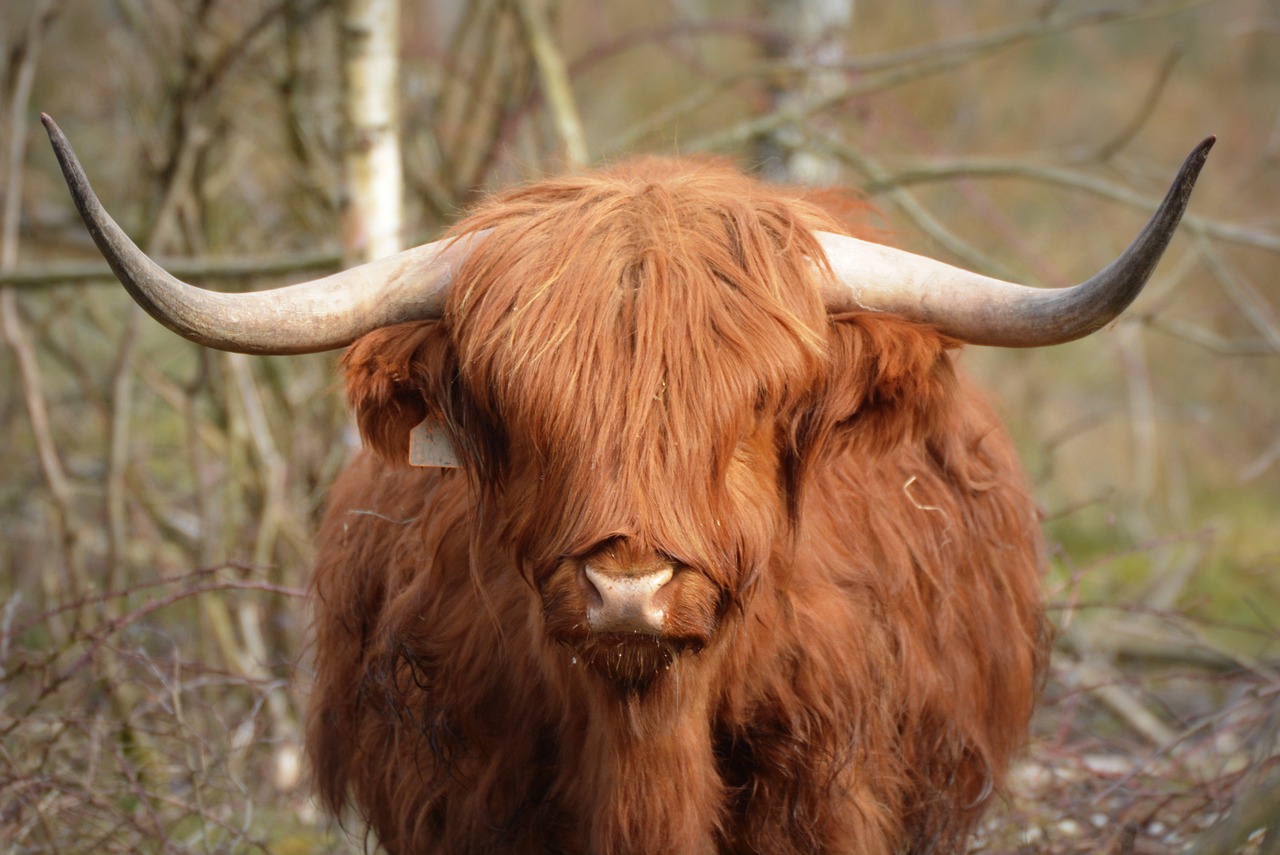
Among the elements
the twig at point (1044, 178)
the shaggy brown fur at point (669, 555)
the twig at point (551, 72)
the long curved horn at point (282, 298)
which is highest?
the twig at point (551, 72)

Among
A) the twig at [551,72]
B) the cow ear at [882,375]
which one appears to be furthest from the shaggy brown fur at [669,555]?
the twig at [551,72]

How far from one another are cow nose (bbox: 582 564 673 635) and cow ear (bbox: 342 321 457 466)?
60 cm

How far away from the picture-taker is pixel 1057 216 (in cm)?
1134

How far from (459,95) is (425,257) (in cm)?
470

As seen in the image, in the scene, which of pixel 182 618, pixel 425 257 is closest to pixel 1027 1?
pixel 182 618

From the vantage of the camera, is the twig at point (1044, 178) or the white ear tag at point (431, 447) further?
Result: the twig at point (1044, 178)

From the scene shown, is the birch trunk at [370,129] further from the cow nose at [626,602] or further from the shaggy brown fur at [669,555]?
the cow nose at [626,602]

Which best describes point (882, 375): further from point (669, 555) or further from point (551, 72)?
point (551, 72)

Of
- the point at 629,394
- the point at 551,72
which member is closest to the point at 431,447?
the point at 629,394

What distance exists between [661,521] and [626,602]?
154 mm

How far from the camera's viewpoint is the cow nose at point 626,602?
2.10 meters

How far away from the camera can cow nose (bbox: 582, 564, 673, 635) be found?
6.90 ft

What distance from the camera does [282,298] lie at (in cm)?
244

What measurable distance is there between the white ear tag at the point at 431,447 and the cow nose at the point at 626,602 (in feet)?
1.94
